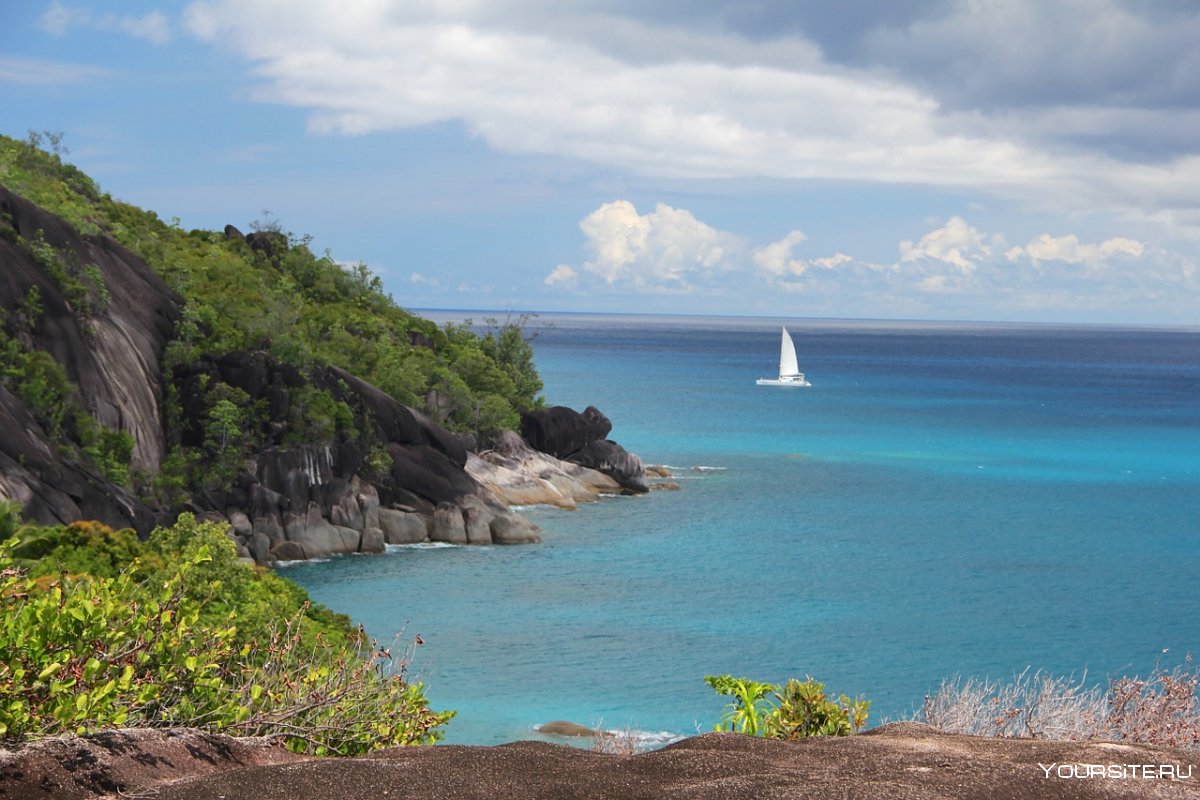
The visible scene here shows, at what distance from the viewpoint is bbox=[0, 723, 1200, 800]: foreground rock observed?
10766 mm

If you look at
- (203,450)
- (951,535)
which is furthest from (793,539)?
(203,450)

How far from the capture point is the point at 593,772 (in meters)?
11.7

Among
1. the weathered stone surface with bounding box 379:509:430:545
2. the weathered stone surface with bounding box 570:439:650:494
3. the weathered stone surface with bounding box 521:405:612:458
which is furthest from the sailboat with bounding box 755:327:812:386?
the weathered stone surface with bounding box 379:509:430:545

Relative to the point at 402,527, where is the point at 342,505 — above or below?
above

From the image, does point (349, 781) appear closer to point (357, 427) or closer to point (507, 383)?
point (357, 427)

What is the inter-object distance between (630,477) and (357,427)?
23255mm

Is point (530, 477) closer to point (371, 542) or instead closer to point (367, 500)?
point (367, 500)

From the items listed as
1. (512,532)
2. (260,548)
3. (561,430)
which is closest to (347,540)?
(260,548)

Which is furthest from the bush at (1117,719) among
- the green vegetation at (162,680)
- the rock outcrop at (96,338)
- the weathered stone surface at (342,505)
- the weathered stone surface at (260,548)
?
the weathered stone surface at (342,505)

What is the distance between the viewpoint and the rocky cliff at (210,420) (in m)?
58.9

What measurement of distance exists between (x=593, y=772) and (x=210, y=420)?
5640 centimetres

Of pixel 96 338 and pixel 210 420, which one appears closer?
pixel 96 338

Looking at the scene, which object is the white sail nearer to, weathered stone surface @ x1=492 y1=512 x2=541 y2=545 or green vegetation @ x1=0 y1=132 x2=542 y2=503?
green vegetation @ x1=0 y1=132 x2=542 y2=503

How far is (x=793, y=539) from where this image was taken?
71188 millimetres
